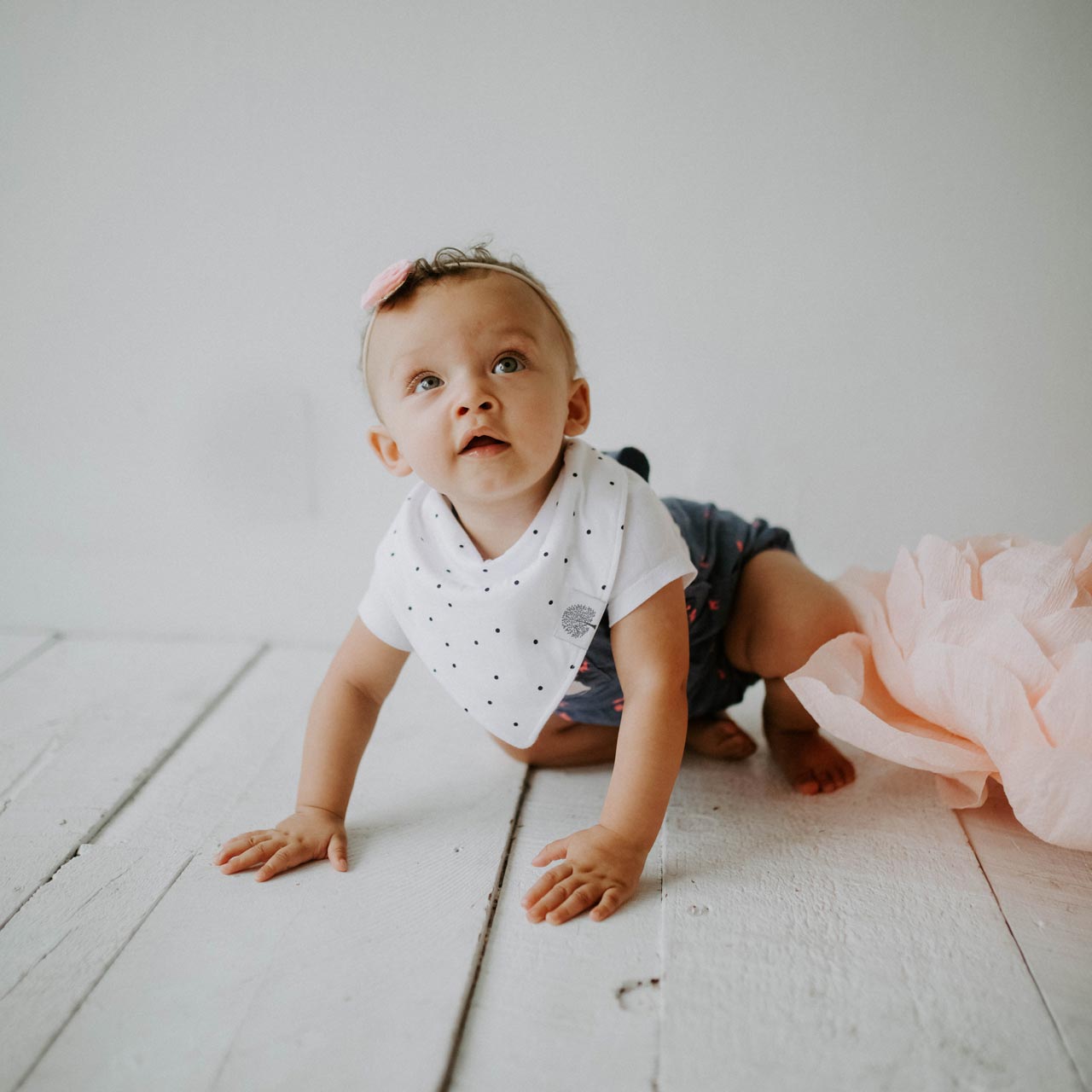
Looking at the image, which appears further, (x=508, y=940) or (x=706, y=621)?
(x=706, y=621)

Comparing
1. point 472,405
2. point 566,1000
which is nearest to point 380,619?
point 472,405

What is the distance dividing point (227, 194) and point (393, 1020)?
98 centimetres

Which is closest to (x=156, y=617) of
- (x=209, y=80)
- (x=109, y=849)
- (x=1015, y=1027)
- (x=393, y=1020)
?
(x=109, y=849)

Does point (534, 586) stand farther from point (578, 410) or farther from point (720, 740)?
point (720, 740)

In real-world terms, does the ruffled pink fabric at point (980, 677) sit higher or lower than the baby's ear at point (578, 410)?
lower

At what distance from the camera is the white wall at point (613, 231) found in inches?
42.0

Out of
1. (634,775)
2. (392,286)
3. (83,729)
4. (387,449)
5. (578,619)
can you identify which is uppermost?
(392,286)

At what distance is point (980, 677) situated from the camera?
29.9 inches

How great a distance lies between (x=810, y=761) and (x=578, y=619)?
0.31 meters

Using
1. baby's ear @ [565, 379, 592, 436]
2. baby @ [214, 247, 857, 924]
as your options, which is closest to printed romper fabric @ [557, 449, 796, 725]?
baby @ [214, 247, 857, 924]

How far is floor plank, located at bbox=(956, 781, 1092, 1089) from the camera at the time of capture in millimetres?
624

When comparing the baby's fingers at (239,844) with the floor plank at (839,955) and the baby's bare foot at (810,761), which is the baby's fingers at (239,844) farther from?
the baby's bare foot at (810,761)

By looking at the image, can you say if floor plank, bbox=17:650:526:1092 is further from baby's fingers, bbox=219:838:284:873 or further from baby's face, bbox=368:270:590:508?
baby's face, bbox=368:270:590:508

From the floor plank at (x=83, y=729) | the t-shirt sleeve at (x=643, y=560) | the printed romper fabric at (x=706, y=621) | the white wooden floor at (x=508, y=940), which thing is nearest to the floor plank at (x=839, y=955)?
the white wooden floor at (x=508, y=940)
